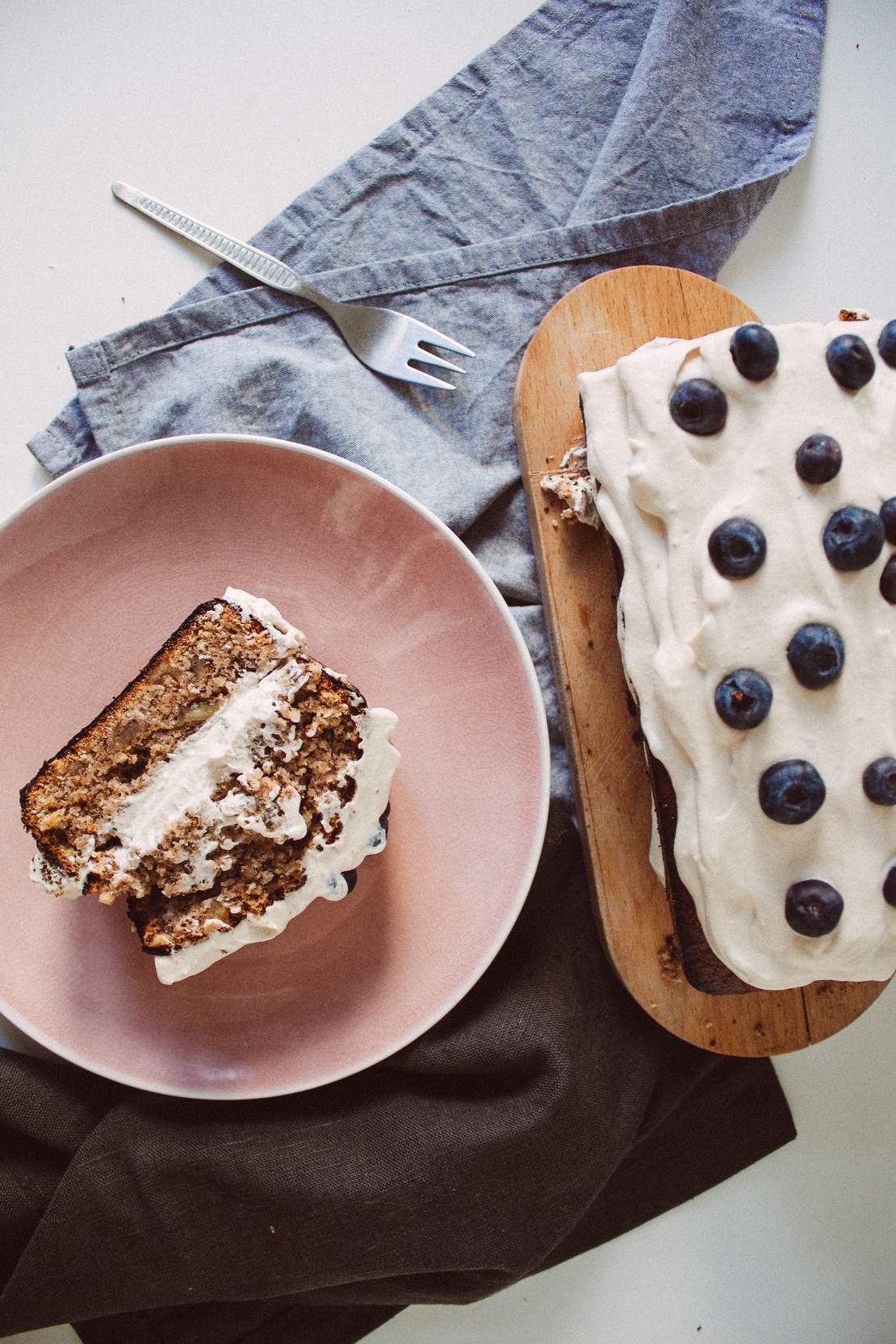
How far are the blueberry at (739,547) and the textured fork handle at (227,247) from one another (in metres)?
1.09

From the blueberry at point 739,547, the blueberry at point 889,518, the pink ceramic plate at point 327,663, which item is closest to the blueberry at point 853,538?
Answer: the blueberry at point 889,518

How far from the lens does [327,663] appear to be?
7.86 ft

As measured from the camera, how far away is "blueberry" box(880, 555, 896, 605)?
6.64 ft

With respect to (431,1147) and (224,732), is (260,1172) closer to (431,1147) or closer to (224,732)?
(431,1147)

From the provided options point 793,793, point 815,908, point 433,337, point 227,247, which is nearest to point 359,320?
point 433,337

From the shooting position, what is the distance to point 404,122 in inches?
98.0

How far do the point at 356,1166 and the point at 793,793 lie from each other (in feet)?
4.17

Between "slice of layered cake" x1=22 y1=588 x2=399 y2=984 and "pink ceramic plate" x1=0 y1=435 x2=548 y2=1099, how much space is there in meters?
0.21

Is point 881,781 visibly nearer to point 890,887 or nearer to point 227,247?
point 890,887

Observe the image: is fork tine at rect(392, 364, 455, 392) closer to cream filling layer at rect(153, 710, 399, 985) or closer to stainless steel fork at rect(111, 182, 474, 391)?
stainless steel fork at rect(111, 182, 474, 391)

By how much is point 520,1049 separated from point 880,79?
259cm

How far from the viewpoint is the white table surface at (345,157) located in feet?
8.02

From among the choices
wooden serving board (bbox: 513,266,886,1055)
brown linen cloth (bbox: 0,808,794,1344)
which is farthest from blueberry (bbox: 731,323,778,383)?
brown linen cloth (bbox: 0,808,794,1344)

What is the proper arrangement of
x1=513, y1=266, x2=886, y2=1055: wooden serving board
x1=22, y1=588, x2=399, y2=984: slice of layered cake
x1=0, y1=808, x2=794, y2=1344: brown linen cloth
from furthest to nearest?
x1=513, y1=266, x2=886, y2=1055: wooden serving board → x1=0, y1=808, x2=794, y2=1344: brown linen cloth → x1=22, y1=588, x2=399, y2=984: slice of layered cake
